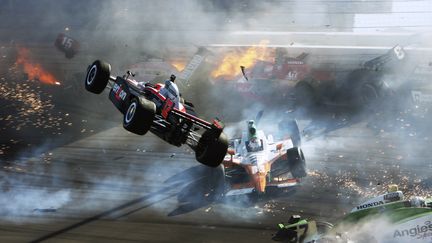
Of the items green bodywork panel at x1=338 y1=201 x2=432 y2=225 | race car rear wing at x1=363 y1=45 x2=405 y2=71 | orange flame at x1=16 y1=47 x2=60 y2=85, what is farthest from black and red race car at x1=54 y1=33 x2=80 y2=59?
green bodywork panel at x1=338 y1=201 x2=432 y2=225

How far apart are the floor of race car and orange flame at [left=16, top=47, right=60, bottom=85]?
19.6ft

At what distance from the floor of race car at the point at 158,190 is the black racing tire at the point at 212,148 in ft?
7.04

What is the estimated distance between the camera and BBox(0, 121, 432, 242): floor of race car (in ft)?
38.3

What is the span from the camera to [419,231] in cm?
930

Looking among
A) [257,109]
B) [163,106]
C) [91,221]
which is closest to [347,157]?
[257,109]

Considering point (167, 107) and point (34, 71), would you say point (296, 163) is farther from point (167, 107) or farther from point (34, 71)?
point (34, 71)

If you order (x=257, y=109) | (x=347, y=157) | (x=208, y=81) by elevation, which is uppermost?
(x=208, y=81)

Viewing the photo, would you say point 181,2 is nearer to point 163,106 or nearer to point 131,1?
point 131,1

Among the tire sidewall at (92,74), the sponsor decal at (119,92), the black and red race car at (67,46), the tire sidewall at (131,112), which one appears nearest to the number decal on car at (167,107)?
the tire sidewall at (131,112)

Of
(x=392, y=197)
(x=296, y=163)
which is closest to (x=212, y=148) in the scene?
(x=392, y=197)

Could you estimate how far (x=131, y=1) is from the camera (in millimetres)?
28359

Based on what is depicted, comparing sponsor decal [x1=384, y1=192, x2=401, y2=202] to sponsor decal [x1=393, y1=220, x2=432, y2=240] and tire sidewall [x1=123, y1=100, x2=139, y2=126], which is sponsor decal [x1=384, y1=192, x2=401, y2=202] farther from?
tire sidewall [x1=123, y1=100, x2=139, y2=126]

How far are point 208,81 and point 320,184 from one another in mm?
8212

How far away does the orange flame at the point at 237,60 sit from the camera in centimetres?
2027
